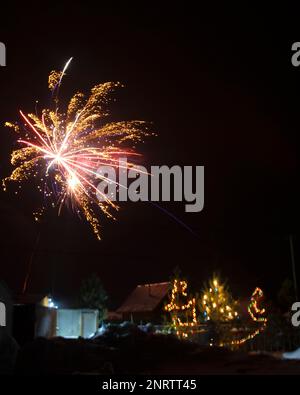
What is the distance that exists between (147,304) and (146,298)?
1.19 meters

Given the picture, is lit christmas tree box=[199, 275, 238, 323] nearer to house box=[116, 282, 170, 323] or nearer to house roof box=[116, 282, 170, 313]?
house box=[116, 282, 170, 323]

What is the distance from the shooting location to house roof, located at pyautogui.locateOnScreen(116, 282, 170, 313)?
4481 centimetres

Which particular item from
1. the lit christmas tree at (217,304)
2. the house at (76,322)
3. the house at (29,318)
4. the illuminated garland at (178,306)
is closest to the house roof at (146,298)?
the illuminated garland at (178,306)

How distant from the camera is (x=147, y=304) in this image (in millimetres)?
45312

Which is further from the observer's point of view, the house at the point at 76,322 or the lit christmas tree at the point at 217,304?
the lit christmas tree at the point at 217,304

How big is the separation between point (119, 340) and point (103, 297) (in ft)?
98.4

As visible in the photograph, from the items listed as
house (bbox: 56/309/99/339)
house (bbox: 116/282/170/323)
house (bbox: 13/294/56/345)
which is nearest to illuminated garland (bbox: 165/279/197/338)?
house (bbox: 56/309/99/339)

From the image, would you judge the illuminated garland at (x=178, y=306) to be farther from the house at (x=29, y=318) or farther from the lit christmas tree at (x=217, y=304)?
the house at (x=29, y=318)

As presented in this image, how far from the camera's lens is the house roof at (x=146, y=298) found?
147 feet

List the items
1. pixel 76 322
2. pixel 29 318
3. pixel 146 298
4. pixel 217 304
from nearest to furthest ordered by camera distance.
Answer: pixel 29 318 < pixel 76 322 < pixel 217 304 < pixel 146 298

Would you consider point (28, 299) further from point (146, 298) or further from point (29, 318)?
point (146, 298)

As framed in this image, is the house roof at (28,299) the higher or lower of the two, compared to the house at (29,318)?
higher

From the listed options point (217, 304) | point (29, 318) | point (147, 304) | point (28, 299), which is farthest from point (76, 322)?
point (147, 304)
